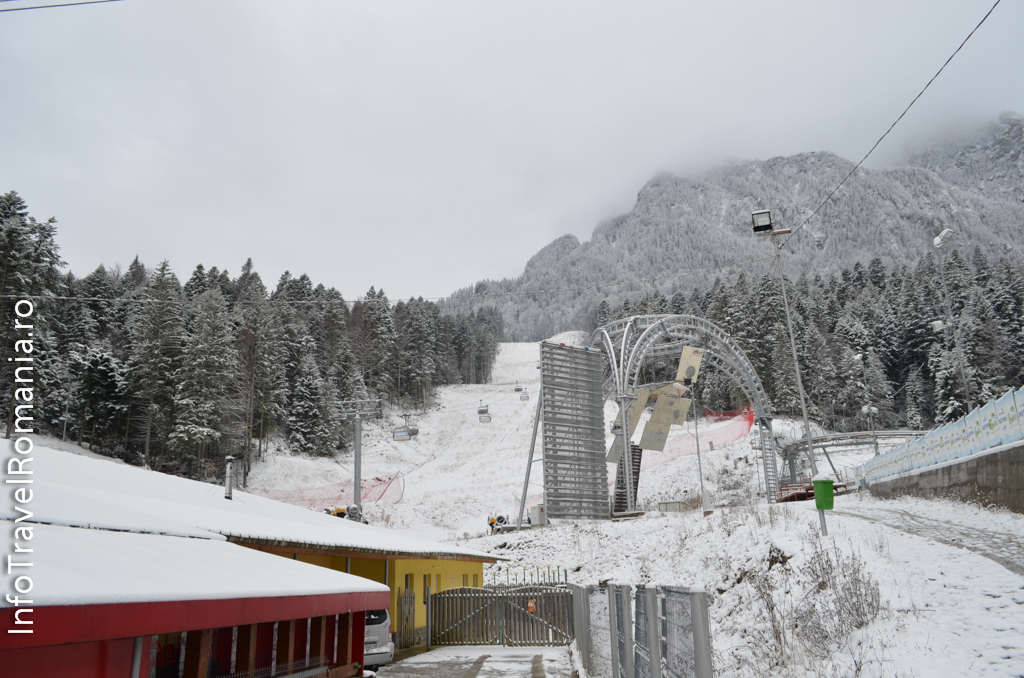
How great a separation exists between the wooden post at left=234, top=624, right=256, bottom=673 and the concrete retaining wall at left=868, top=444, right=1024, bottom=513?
14583mm

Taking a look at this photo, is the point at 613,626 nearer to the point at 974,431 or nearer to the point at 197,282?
the point at 974,431

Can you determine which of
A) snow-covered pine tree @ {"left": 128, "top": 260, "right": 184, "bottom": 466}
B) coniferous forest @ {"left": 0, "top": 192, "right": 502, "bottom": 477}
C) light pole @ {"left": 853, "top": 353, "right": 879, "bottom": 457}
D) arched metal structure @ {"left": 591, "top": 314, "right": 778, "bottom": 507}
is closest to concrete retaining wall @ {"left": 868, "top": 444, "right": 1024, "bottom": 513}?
arched metal structure @ {"left": 591, "top": 314, "right": 778, "bottom": 507}

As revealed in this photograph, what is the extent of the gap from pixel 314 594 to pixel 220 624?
179 cm

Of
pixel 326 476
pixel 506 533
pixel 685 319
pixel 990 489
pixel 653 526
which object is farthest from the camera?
pixel 326 476

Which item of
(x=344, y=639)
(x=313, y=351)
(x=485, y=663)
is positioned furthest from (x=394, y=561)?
(x=313, y=351)

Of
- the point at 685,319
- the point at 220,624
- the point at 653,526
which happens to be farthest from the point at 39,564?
the point at 685,319

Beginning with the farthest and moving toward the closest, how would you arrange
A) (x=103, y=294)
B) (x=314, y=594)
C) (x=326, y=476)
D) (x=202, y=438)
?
(x=103, y=294)
(x=326, y=476)
(x=202, y=438)
(x=314, y=594)

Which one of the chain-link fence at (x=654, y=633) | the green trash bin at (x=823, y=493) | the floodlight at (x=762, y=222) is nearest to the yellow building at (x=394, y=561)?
the chain-link fence at (x=654, y=633)

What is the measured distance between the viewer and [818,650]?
884 centimetres

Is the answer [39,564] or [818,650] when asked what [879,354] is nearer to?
[818,650]

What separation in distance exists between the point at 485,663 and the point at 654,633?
12375mm

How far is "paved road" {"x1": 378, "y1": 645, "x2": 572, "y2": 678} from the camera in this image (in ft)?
45.0

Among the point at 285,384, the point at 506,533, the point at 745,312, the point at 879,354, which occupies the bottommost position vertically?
the point at 506,533

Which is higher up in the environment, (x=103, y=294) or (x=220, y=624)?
(x=103, y=294)
